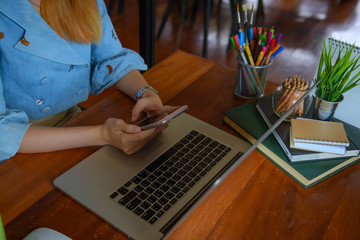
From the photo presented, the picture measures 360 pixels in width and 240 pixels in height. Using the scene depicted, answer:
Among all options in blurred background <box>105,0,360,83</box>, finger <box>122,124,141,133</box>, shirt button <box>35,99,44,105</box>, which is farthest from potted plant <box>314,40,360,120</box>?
blurred background <box>105,0,360,83</box>

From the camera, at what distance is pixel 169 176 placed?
760mm

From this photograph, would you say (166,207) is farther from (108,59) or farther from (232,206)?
(108,59)

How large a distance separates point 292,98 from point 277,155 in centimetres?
16

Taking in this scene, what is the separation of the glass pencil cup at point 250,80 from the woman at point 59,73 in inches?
10.1

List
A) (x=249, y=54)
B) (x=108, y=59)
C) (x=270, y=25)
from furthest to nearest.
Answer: (x=270, y=25) → (x=108, y=59) → (x=249, y=54)

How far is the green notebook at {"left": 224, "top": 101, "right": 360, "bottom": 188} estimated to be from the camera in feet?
2.58

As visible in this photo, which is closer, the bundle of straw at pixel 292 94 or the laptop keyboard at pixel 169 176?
the laptop keyboard at pixel 169 176

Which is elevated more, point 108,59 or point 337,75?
point 337,75

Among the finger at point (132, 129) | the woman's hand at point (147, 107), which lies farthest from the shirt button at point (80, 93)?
the finger at point (132, 129)

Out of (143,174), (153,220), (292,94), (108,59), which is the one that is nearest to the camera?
(153,220)

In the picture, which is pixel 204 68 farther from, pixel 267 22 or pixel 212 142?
pixel 267 22

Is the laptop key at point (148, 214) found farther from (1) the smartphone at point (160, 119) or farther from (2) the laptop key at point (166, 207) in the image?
(1) the smartphone at point (160, 119)

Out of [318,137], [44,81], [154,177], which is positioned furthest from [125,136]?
[318,137]

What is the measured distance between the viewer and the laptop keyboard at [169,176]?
694 millimetres
